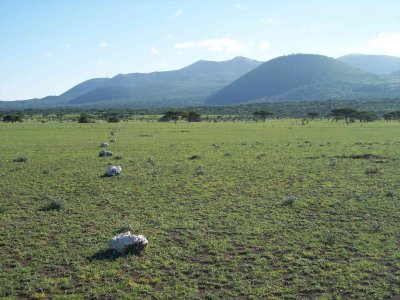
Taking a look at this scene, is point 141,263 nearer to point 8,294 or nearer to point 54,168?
point 8,294

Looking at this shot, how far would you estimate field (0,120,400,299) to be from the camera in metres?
11.8

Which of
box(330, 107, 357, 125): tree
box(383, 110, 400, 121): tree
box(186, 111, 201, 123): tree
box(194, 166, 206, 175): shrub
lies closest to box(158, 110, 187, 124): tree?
box(186, 111, 201, 123): tree

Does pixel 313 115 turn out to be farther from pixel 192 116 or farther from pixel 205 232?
pixel 205 232

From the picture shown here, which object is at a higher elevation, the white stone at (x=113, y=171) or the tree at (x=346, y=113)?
the tree at (x=346, y=113)

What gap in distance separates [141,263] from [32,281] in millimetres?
2998

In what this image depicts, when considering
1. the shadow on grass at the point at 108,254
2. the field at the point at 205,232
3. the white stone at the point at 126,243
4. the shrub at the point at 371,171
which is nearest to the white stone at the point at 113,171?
the field at the point at 205,232

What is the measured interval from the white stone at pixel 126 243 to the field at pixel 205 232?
0.30 meters

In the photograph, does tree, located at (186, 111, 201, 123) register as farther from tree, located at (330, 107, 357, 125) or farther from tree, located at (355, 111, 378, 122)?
tree, located at (355, 111, 378, 122)

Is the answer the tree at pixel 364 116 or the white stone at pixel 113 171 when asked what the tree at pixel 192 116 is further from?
the white stone at pixel 113 171

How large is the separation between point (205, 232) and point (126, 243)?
3415 millimetres

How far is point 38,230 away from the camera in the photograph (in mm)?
16562

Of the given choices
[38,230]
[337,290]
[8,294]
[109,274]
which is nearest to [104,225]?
[38,230]

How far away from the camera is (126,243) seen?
13844 millimetres

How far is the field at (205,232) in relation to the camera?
11750mm
